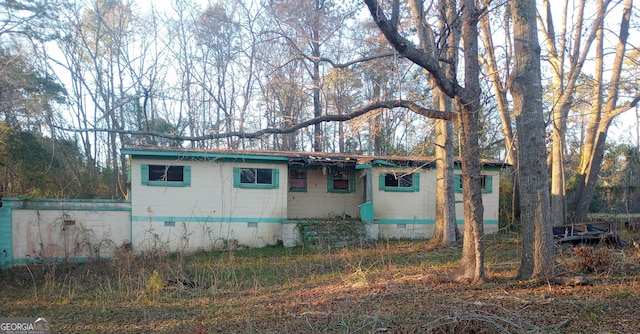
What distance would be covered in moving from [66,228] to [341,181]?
998 centimetres

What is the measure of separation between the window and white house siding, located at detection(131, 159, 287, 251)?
70.7 inches

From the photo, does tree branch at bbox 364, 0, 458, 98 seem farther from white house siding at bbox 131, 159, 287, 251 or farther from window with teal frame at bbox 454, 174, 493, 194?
window with teal frame at bbox 454, 174, 493, 194

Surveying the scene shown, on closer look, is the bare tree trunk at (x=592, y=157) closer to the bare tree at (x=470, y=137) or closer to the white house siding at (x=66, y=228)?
the bare tree at (x=470, y=137)

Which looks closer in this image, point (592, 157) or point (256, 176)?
point (256, 176)

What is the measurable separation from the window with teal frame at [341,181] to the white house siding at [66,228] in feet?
25.2

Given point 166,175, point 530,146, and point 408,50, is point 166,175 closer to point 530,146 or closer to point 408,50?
point 408,50

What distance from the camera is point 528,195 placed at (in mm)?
6695

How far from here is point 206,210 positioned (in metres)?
14.6

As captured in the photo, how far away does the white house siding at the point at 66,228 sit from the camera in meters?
12.6

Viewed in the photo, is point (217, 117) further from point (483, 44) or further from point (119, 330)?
point (119, 330)

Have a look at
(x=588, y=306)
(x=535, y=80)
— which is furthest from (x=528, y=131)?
(x=588, y=306)

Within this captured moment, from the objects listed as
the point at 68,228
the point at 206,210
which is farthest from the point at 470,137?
the point at 68,228

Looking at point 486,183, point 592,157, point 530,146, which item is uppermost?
point 592,157

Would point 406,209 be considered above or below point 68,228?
above
